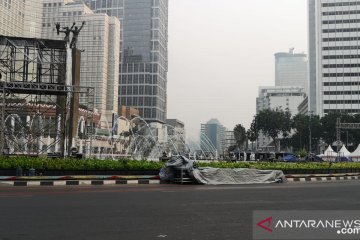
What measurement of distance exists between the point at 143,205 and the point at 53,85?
1999cm

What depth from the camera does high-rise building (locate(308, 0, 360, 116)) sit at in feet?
408

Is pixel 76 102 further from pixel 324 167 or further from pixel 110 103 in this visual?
pixel 110 103

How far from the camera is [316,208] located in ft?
32.8

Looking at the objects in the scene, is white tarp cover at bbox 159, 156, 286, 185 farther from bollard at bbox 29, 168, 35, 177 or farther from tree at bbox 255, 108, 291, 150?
tree at bbox 255, 108, 291, 150

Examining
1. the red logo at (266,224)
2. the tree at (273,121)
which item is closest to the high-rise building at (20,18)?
the tree at (273,121)

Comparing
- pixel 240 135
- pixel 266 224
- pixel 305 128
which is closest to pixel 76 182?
pixel 266 224

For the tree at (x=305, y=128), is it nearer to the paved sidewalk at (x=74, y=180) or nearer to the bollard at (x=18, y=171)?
the paved sidewalk at (x=74, y=180)

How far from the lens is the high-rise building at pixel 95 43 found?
11081 centimetres

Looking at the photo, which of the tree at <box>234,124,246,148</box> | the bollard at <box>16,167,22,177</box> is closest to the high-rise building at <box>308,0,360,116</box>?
the tree at <box>234,124,246,148</box>

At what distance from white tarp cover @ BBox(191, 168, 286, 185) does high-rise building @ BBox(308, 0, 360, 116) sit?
108 meters

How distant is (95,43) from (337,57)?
70.7 metres

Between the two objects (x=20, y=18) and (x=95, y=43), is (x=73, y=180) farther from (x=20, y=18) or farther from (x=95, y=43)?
(x=95, y=43)

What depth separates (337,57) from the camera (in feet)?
418

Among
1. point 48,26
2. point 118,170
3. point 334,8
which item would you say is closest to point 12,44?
point 118,170
